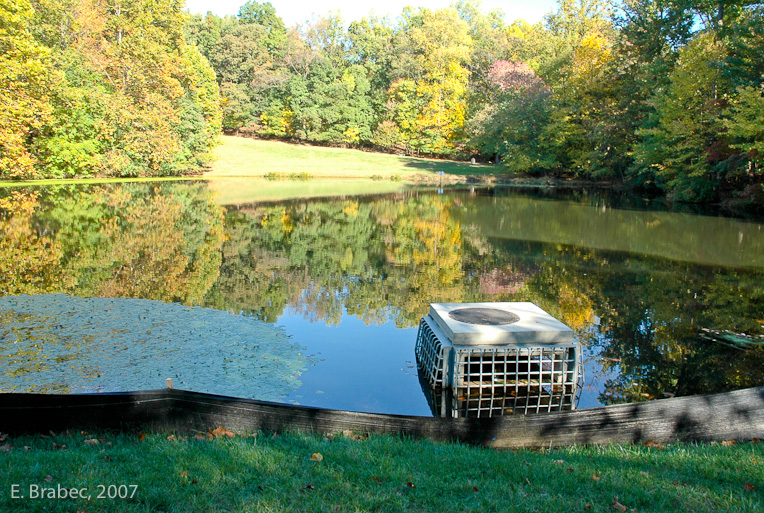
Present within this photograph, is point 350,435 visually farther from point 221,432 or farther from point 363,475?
point 221,432

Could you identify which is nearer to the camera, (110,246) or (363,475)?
(363,475)

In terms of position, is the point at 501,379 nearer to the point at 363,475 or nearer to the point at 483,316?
the point at 483,316

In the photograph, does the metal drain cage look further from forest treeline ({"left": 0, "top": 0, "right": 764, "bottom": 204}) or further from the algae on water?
forest treeline ({"left": 0, "top": 0, "right": 764, "bottom": 204})

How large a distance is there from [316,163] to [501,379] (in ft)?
152

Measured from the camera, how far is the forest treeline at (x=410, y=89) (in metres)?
25.4

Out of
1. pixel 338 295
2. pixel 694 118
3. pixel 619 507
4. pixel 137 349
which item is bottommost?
pixel 338 295

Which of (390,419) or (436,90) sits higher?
(436,90)

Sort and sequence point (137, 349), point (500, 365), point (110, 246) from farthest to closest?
point (110, 246), point (137, 349), point (500, 365)

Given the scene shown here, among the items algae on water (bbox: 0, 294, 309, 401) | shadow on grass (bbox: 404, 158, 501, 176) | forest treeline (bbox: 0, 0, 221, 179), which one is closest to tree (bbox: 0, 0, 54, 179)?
forest treeline (bbox: 0, 0, 221, 179)

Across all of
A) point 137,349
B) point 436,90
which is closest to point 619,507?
point 137,349

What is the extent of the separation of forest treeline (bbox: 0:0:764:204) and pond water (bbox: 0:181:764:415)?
232 inches

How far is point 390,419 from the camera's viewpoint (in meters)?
4.46

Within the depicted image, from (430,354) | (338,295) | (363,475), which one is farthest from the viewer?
(338,295)

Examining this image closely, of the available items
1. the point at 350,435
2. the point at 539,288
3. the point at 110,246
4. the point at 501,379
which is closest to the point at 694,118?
the point at 539,288
